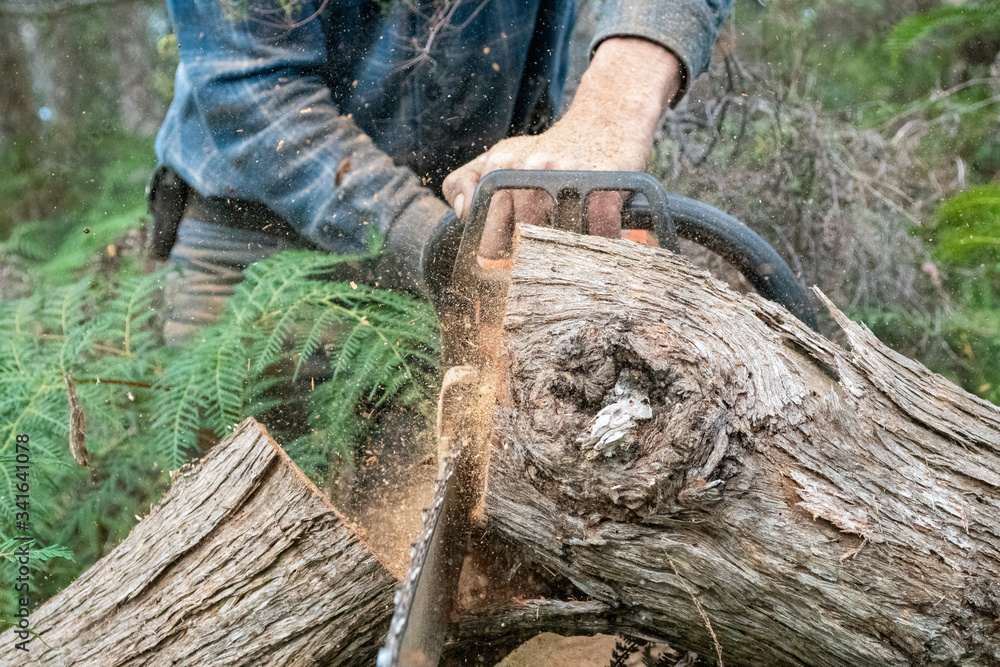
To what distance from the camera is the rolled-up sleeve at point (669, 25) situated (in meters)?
1.42

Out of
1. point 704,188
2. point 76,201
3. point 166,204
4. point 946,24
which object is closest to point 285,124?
point 166,204

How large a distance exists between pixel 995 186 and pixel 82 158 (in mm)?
3095

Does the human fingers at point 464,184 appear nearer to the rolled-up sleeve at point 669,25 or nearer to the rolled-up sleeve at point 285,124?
the rolled-up sleeve at point 285,124

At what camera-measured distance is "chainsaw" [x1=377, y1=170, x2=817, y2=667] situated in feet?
2.79

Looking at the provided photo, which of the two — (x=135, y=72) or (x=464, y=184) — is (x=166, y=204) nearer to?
(x=135, y=72)

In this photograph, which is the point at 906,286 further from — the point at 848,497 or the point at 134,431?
the point at 134,431

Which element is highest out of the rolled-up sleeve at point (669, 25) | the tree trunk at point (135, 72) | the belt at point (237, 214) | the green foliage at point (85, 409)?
the rolled-up sleeve at point (669, 25)

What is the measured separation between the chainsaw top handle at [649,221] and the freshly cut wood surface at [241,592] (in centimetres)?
51

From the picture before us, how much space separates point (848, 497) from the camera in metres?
0.81

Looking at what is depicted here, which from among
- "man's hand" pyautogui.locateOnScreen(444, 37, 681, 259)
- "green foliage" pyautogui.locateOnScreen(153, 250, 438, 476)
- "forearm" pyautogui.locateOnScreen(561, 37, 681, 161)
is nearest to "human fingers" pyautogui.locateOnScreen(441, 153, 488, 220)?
"man's hand" pyautogui.locateOnScreen(444, 37, 681, 259)

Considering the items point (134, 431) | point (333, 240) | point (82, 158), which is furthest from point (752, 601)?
point (82, 158)

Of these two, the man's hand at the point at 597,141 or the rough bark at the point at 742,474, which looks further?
the man's hand at the point at 597,141

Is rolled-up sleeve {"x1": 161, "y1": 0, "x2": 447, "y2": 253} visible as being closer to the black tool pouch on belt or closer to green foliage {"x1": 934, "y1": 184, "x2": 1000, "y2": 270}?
the black tool pouch on belt

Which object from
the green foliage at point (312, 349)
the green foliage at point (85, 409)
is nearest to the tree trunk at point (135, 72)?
the green foliage at point (85, 409)
